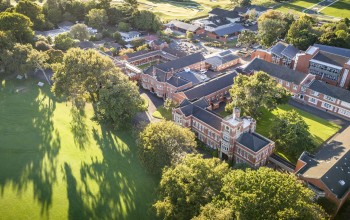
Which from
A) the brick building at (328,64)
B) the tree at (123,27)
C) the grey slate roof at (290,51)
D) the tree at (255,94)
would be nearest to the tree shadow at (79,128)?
the tree at (255,94)

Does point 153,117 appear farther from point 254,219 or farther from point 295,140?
point 254,219

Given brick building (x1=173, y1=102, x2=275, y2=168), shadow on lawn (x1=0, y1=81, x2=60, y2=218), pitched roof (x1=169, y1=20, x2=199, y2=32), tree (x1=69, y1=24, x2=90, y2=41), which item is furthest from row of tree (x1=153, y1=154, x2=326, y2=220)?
pitched roof (x1=169, y1=20, x2=199, y2=32)

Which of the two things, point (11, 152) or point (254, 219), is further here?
point (11, 152)

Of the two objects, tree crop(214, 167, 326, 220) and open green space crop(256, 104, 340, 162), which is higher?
tree crop(214, 167, 326, 220)

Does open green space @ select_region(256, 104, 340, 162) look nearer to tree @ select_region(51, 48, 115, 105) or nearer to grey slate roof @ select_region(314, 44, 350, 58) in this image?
grey slate roof @ select_region(314, 44, 350, 58)

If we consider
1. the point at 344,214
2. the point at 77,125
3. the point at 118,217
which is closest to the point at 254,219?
the point at 344,214

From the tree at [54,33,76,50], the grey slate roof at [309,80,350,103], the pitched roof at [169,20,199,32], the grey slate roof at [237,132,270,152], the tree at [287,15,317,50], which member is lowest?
the grey slate roof at [237,132,270,152]

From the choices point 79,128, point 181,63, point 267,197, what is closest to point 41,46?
point 79,128
